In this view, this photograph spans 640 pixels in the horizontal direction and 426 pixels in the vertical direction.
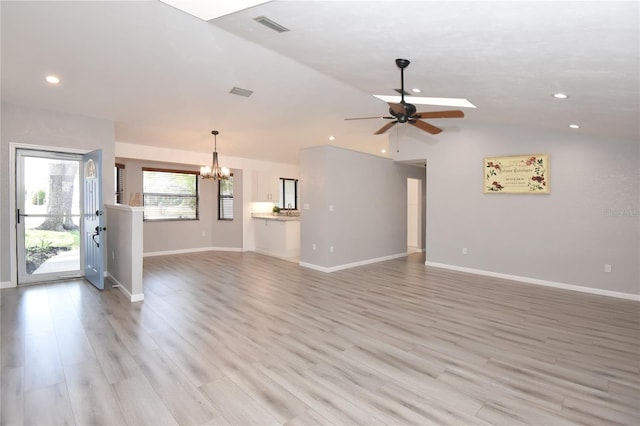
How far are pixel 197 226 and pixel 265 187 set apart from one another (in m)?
2.07

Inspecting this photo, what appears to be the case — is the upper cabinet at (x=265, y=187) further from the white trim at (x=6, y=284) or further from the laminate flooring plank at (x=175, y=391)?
the laminate flooring plank at (x=175, y=391)

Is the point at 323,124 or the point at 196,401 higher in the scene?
the point at 323,124

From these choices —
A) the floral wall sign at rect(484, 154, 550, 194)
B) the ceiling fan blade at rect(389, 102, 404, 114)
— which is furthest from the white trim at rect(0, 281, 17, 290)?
the floral wall sign at rect(484, 154, 550, 194)

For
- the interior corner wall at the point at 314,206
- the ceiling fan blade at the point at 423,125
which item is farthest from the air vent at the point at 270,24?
the interior corner wall at the point at 314,206

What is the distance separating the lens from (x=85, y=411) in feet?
6.91

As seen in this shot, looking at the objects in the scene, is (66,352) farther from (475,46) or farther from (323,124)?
(323,124)

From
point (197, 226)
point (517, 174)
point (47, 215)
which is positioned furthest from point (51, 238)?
point (517, 174)

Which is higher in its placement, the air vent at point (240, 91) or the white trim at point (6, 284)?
the air vent at point (240, 91)

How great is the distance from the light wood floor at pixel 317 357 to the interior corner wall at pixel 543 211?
2.26 ft

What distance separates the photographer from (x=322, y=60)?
143 inches

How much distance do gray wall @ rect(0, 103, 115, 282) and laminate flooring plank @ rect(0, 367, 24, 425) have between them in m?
3.29

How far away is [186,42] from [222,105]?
1.92m

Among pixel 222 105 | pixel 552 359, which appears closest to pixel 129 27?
pixel 222 105

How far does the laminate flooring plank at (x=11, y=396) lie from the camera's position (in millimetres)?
2035
